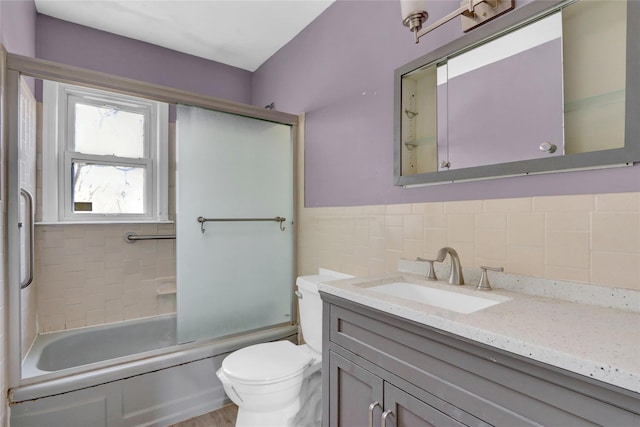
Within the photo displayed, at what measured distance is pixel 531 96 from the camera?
1.19 metres

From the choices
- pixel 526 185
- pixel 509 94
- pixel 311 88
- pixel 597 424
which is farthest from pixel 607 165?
pixel 311 88

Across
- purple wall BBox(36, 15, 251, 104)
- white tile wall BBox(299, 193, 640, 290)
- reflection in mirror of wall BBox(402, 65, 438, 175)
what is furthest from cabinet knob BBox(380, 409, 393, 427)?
purple wall BBox(36, 15, 251, 104)

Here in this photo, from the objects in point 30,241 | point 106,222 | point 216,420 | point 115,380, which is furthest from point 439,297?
point 106,222

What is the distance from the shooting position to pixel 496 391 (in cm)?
77

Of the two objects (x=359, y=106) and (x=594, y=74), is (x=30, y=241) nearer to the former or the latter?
(x=359, y=106)

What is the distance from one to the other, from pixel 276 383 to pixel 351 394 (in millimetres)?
463

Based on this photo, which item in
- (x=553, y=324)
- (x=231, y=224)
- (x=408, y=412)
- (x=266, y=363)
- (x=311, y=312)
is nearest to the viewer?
(x=553, y=324)

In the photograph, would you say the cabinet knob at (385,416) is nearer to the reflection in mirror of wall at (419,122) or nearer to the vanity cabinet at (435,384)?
the vanity cabinet at (435,384)

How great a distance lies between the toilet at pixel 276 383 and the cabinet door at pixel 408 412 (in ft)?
2.11

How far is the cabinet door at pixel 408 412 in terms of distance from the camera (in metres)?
0.88

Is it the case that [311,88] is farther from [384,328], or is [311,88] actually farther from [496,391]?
[496,391]

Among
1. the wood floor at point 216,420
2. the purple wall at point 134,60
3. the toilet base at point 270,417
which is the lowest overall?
the wood floor at point 216,420

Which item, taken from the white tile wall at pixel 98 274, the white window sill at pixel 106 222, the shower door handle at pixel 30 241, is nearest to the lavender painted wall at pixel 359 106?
the white window sill at pixel 106 222

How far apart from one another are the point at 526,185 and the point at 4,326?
2282 millimetres
